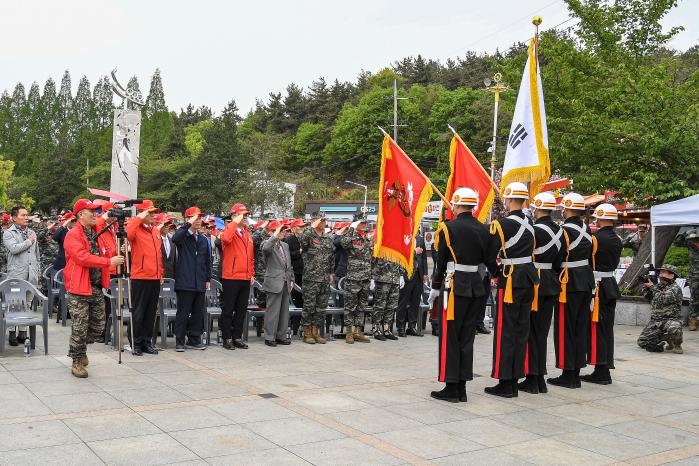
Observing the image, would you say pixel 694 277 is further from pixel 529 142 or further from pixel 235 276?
pixel 235 276

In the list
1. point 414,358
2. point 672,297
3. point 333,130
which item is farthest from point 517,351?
point 333,130

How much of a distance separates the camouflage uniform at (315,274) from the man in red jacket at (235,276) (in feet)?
3.25

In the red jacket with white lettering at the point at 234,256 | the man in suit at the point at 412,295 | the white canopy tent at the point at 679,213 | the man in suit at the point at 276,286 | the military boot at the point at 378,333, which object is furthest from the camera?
the white canopy tent at the point at 679,213

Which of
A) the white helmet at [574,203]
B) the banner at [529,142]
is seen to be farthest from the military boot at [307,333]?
the white helmet at [574,203]

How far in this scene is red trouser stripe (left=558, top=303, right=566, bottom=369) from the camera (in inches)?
339

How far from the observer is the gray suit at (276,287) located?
35.7ft

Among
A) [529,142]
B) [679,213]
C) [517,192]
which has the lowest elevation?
[517,192]

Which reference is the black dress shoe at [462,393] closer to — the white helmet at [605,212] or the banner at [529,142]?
the white helmet at [605,212]

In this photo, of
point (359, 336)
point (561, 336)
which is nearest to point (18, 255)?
point (359, 336)

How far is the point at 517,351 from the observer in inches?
309

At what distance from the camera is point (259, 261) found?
44.2 ft

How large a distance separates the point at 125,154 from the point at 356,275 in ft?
72.0

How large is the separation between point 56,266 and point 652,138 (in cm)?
1163

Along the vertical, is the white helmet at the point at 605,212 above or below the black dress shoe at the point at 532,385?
above
